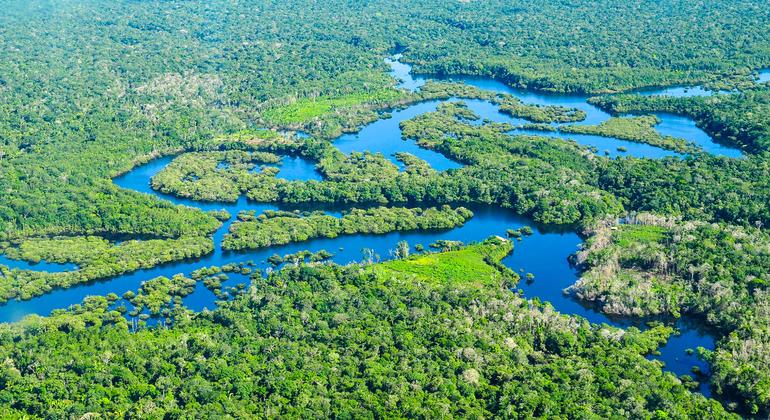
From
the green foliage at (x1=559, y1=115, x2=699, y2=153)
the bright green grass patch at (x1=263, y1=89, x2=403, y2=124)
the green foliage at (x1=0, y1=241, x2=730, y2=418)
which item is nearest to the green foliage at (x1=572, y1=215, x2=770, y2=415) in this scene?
the green foliage at (x1=0, y1=241, x2=730, y2=418)

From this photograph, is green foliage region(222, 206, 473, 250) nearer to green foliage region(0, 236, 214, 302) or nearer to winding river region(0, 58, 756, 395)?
winding river region(0, 58, 756, 395)

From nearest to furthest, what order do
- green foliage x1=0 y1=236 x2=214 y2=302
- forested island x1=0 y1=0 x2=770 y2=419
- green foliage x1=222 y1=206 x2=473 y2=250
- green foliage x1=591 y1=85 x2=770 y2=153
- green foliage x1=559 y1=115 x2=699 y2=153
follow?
forested island x1=0 y1=0 x2=770 y2=419 → green foliage x1=0 y1=236 x2=214 y2=302 → green foliage x1=222 y1=206 x2=473 y2=250 → green foliage x1=591 y1=85 x2=770 y2=153 → green foliage x1=559 y1=115 x2=699 y2=153

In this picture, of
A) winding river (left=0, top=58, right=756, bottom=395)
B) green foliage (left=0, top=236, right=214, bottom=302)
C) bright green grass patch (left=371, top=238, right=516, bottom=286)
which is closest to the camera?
winding river (left=0, top=58, right=756, bottom=395)

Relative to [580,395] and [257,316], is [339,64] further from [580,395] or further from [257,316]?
[580,395]

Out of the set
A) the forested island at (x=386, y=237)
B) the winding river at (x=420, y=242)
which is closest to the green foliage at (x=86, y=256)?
the forested island at (x=386, y=237)

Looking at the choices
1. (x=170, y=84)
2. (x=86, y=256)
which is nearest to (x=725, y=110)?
(x=170, y=84)

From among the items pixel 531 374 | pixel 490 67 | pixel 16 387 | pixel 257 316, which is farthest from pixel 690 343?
pixel 490 67

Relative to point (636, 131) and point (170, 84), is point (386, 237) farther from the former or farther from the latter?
point (170, 84)

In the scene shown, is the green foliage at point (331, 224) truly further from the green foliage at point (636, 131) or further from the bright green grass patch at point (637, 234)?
the green foliage at point (636, 131)
